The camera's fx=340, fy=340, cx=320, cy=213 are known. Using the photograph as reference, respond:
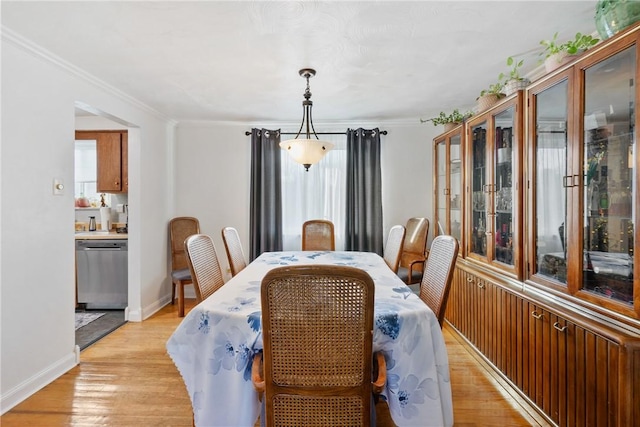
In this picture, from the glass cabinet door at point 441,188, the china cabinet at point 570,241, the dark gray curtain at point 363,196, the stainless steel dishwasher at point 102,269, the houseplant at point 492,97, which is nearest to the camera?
the china cabinet at point 570,241

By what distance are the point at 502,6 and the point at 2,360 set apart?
3.55 meters

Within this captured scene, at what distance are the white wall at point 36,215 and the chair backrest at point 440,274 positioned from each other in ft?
8.61

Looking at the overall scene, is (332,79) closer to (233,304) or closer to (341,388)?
(233,304)

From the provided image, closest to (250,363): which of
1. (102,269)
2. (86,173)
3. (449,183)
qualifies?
(449,183)

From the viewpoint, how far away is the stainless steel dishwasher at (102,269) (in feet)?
13.1

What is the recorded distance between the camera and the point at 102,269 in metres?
3.99

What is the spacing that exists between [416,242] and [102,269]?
3701 mm

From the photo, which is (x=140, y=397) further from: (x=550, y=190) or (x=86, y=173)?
(x=86, y=173)

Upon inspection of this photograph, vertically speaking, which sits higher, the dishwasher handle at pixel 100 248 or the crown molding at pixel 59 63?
the crown molding at pixel 59 63

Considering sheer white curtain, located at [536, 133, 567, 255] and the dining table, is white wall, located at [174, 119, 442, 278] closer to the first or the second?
sheer white curtain, located at [536, 133, 567, 255]

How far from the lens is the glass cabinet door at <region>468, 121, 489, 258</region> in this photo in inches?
111

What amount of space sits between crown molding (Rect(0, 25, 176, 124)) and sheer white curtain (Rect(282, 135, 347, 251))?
1.84 meters

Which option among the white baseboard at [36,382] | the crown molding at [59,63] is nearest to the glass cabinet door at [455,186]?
the crown molding at [59,63]

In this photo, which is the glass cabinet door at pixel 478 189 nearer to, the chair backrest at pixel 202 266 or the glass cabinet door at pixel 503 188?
the glass cabinet door at pixel 503 188
